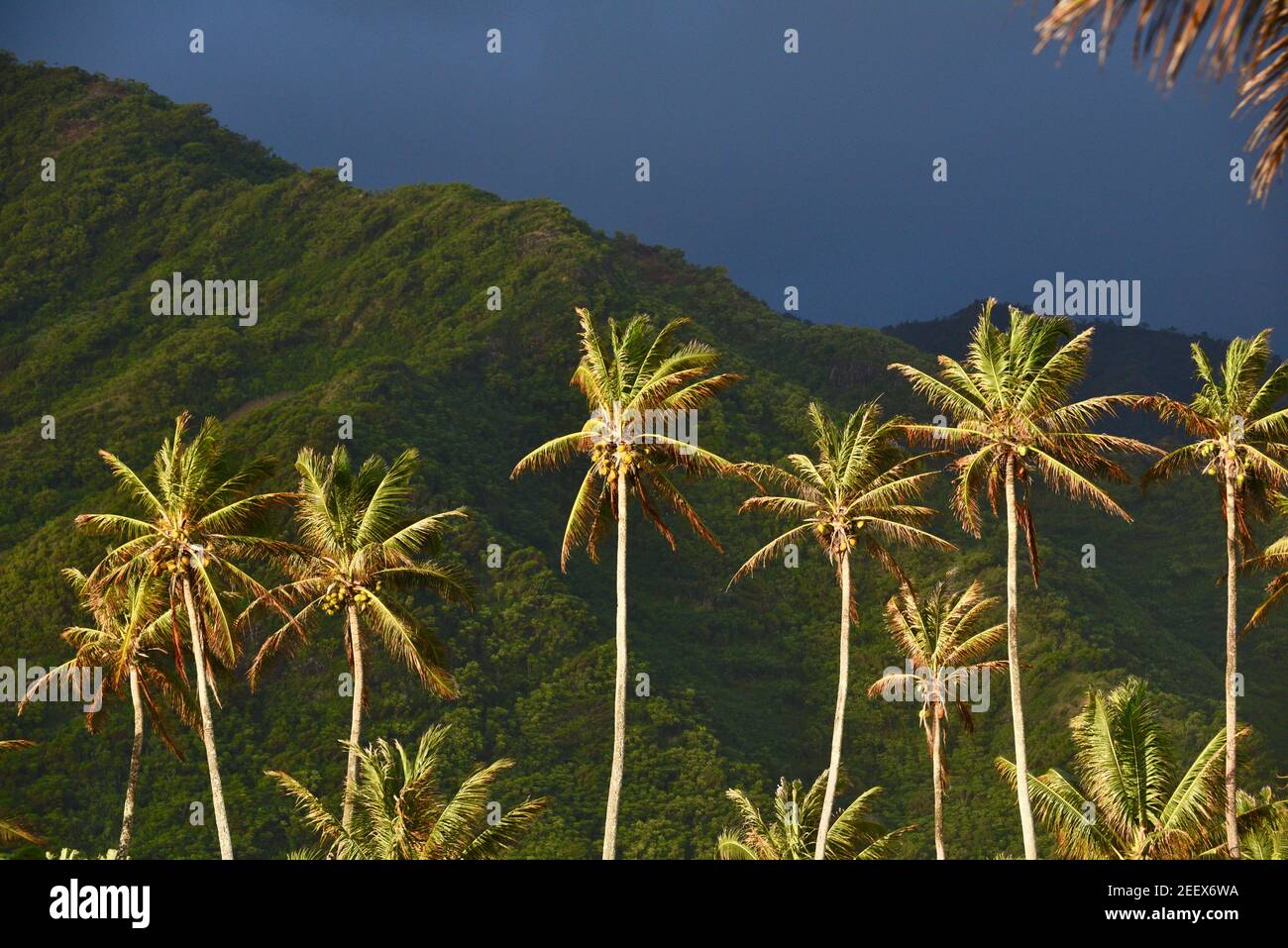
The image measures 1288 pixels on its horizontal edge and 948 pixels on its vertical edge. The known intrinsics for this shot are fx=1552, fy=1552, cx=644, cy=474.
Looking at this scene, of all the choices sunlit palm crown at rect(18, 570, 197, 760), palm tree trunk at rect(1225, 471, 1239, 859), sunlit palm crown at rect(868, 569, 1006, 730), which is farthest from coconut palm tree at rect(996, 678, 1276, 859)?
sunlit palm crown at rect(18, 570, 197, 760)

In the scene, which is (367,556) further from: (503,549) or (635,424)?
(503,549)

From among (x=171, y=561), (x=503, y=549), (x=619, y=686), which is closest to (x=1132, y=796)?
(x=619, y=686)

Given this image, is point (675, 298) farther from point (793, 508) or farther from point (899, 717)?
point (793, 508)

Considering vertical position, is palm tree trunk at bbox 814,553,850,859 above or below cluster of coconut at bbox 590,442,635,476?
below

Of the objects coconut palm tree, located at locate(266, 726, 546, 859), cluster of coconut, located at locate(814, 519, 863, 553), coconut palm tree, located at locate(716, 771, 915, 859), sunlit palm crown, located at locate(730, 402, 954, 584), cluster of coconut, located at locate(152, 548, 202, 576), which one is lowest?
coconut palm tree, located at locate(716, 771, 915, 859)

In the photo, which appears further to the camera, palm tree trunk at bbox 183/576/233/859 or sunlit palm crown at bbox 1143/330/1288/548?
palm tree trunk at bbox 183/576/233/859

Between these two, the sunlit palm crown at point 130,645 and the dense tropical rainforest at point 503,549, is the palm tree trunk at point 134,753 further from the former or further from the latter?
the dense tropical rainforest at point 503,549

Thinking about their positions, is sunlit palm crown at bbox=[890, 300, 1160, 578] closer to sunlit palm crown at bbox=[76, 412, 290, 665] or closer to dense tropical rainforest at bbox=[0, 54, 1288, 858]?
dense tropical rainforest at bbox=[0, 54, 1288, 858]

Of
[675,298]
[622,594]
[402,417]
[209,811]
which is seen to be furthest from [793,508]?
[675,298]
